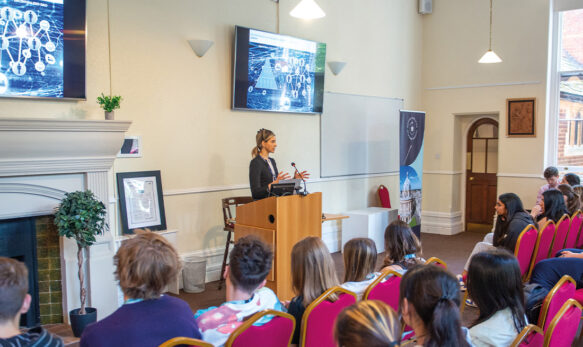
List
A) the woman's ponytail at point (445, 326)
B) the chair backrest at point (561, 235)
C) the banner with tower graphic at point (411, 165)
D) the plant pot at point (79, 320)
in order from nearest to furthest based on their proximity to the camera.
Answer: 1. the woman's ponytail at point (445, 326)
2. the plant pot at point (79, 320)
3. the chair backrest at point (561, 235)
4. the banner with tower graphic at point (411, 165)

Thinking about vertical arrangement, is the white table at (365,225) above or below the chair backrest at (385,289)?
below

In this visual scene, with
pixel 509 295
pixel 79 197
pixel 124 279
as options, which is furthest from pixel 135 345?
pixel 79 197

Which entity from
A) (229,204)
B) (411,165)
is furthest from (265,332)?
(411,165)

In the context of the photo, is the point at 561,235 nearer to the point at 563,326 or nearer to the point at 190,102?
the point at 563,326

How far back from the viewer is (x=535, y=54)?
7652mm

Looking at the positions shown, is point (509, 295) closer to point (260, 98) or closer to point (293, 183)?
point (293, 183)

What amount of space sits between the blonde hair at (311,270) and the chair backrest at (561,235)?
2945 millimetres

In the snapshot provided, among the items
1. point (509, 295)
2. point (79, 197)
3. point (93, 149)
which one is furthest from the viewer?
point (93, 149)

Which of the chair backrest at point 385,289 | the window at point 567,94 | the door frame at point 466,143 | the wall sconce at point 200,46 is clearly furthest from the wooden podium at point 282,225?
the window at point 567,94

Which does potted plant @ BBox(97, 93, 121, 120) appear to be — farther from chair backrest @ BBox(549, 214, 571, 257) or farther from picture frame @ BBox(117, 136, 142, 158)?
chair backrest @ BBox(549, 214, 571, 257)

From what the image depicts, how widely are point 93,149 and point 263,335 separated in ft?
9.01

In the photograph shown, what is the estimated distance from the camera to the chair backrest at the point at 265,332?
69.1 inches

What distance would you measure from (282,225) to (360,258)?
1553 mm

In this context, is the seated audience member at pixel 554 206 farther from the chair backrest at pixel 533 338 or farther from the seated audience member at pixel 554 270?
the chair backrest at pixel 533 338
